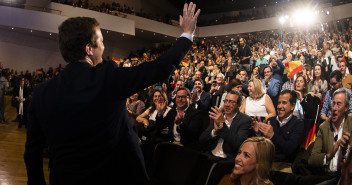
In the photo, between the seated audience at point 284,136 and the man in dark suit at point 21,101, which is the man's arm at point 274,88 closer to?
the seated audience at point 284,136

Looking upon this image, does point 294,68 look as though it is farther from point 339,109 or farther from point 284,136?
point 284,136

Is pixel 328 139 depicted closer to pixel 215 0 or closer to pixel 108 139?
pixel 108 139

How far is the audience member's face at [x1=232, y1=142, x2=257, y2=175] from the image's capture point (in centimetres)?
154

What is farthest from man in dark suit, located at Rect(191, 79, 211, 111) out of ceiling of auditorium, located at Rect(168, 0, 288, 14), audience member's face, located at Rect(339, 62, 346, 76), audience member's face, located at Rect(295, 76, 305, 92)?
ceiling of auditorium, located at Rect(168, 0, 288, 14)

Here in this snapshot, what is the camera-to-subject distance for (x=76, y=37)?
1.00 meters

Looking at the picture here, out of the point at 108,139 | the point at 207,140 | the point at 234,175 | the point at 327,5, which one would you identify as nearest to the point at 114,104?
the point at 108,139

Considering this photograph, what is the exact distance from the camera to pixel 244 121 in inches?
98.5

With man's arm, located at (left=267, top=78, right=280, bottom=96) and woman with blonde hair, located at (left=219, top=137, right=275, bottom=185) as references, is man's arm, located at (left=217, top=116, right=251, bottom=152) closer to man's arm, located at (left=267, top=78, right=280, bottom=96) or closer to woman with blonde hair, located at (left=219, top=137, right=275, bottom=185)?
woman with blonde hair, located at (left=219, top=137, right=275, bottom=185)

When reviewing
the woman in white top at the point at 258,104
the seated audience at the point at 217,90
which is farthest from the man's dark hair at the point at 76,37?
the seated audience at the point at 217,90

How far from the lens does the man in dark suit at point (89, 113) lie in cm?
92

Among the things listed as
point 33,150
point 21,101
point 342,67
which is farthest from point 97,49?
point 21,101

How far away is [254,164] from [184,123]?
1449 mm

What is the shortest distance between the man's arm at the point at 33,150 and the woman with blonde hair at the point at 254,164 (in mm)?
987

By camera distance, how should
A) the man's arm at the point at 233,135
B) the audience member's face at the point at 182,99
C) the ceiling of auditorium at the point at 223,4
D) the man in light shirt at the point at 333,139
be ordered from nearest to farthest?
the man in light shirt at the point at 333,139 < the man's arm at the point at 233,135 < the audience member's face at the point at 182,99 < the ceiling of auditorium at the point at 223,4
